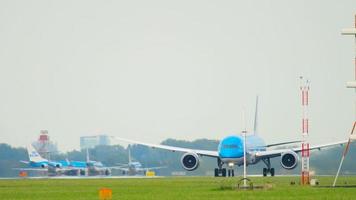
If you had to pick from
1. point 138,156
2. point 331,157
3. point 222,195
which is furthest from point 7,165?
point 222,195

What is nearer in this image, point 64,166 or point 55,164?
point 55,164

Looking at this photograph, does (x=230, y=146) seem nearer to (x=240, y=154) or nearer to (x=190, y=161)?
(x=240, y=154)

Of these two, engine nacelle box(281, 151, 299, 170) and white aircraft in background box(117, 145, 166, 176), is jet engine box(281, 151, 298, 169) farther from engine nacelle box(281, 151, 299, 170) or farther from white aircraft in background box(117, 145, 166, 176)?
white aircraft in background box(117, 145, 166, 176)

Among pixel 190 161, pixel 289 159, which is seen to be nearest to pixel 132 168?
pixel 190 161

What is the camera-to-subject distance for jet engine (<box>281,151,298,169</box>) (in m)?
90.6

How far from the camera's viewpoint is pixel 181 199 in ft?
139

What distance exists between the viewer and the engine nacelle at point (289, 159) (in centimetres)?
9062

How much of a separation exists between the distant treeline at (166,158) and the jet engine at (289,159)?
977 centimetres

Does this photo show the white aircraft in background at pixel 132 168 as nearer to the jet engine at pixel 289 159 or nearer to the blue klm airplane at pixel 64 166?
the blue klm airplane at pixel 64 166

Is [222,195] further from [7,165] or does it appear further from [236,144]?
[7,165]

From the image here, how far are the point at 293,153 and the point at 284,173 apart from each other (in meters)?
21.5

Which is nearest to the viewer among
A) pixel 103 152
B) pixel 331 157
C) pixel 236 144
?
pixel 236 144

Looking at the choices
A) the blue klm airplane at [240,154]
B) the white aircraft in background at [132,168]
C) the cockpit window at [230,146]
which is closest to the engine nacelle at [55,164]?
the white aircraft in background at [132,168]

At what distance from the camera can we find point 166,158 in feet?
469
